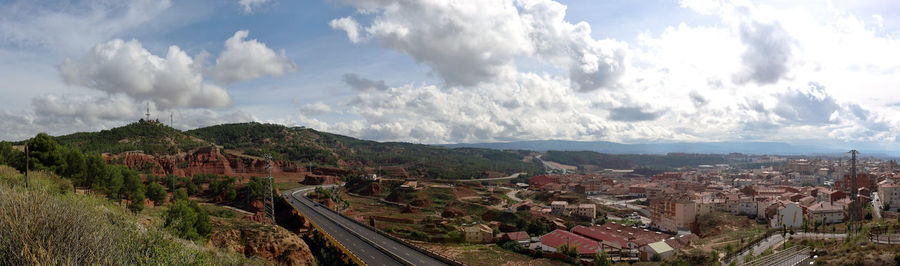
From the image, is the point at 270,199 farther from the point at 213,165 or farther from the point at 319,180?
the point at 213,165

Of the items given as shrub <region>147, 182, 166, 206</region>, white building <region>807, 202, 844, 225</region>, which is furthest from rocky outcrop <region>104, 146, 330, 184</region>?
white building <region>807, 202, 844, 225</region>

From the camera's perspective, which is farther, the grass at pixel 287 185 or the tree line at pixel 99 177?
the grass at pixel 287 185

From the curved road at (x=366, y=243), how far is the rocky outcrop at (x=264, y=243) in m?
5.83

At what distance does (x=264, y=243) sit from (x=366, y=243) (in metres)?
12.9

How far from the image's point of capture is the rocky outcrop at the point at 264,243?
35250 millimetres

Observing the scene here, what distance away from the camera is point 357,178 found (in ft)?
381

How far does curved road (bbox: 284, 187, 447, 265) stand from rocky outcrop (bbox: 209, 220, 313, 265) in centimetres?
583

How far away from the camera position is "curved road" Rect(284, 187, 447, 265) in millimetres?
40650

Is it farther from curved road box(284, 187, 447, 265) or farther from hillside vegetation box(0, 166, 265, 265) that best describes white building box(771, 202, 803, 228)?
hillside vegetation box(0, 166, 265, 265)

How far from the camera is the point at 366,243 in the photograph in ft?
155

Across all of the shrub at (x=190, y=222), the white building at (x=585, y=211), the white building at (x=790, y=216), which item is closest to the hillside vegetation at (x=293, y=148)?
the white building at (x=585, y=211)

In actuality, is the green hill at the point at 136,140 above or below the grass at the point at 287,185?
above

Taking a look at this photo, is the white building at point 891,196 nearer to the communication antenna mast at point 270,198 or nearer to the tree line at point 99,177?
the communication antenna mast at point 270,198

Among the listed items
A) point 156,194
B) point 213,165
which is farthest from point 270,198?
point 213,165
